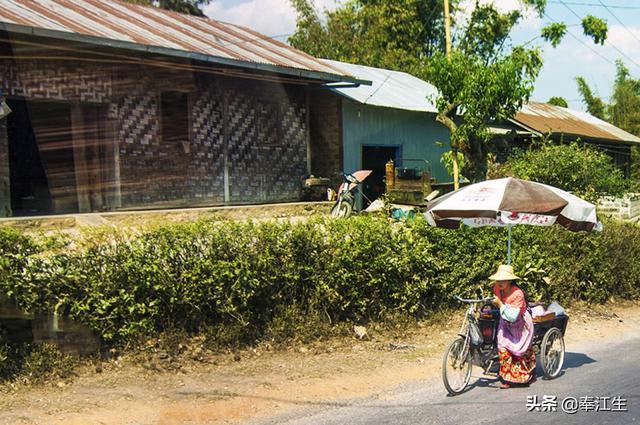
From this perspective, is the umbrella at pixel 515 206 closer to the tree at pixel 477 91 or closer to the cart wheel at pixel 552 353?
the cart wheel at pixel 552 353

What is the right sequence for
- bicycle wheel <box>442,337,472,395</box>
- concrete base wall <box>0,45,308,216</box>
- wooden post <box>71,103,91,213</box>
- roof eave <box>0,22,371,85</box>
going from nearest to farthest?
bicycle wheel <box>442,337,472,395</box>, roof eave <box>0,22,371,85</box>, concrete base wall <box>0,45,308,216</box>, wooden post <box>71,103,91,213</box>

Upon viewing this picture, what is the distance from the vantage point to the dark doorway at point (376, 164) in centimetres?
1886

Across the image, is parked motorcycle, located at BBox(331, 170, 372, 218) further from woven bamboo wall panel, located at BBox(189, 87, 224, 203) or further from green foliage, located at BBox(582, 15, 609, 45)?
green foliage, located at BBox(582, 15, 609, 45)

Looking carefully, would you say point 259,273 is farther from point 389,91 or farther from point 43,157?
point 389,91

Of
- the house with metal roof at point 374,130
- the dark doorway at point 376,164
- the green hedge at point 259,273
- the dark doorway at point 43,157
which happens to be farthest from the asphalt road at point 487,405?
the dark doorway at point 376,164

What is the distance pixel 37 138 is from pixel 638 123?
41.6m

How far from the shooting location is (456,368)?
20.7ft

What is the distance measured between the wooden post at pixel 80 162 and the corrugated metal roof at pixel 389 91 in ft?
22.1

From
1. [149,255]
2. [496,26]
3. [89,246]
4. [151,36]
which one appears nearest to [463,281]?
[149,255]

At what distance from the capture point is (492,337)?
6.64 m

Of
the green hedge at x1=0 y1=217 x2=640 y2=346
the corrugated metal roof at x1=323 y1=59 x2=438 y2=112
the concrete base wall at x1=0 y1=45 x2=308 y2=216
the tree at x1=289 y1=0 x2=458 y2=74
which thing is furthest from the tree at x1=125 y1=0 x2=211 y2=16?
the green hedge at x1=0 y1=217 x2=640 y2=346

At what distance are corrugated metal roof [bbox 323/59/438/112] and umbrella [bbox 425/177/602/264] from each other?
9486 mm

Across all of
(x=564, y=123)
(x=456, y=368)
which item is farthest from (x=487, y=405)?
(x=564, y=123)

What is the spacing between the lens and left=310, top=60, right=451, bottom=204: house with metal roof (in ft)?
55.4
